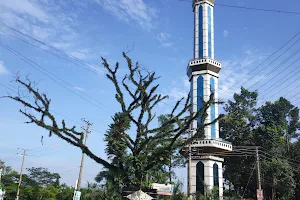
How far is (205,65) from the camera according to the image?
118ft

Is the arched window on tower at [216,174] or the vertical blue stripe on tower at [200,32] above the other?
the vertical blue stripe on tower at [200,32]

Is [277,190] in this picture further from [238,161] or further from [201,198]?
[201,198]

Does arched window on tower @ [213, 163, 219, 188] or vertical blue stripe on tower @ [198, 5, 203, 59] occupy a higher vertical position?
vertical blue stripe on tower @ [198, 5, 203, 59]

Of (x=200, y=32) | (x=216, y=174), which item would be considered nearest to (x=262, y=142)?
(x=216, y=174)

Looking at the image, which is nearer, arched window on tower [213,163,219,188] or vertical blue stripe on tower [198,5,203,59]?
arched window on tower [213,163,219,188]

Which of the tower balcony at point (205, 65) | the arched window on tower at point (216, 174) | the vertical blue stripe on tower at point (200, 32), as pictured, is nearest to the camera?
the arched window on tower at point (216, 174)

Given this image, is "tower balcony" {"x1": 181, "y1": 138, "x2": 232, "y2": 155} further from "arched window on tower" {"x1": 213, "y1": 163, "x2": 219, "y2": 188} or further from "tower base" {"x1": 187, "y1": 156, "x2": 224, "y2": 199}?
"arched window on tower" {"x1": 213, "y1": 163, "x2": 219, "y2": 188}

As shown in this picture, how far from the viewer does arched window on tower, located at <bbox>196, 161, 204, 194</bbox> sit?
110ft

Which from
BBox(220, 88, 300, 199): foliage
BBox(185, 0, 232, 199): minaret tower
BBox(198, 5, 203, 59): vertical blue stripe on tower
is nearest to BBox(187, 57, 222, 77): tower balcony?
BBox(185, 0, 232, 199): minaret tower

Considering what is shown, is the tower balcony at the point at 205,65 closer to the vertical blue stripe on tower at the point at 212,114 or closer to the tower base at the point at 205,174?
the vertical blue stripe on tower at the point at 212,114

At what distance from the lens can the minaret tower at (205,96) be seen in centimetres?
3369

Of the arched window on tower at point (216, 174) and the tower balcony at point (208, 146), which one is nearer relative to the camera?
the tower balcony at point (208, 146)

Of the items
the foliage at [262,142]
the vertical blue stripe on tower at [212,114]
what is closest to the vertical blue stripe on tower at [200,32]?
the vertical blue stripe on tower at [212,114]

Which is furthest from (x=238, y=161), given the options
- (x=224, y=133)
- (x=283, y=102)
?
(x=283, y=102)
